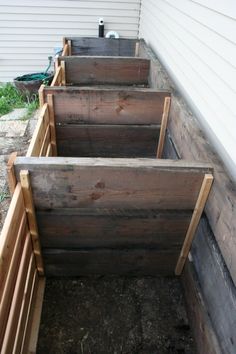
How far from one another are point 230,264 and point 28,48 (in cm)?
527

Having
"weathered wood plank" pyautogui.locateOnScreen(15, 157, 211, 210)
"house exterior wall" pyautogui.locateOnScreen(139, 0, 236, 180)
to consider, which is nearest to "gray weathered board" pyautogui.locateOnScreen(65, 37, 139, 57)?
"house exterior wall" pyautogui.locateOnScreen(139, 0, 236, 180)

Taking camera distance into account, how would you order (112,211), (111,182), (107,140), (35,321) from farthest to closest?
(107,140) < (35,321) < (112,211) < (111,182)

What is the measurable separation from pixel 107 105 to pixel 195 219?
1.34 m

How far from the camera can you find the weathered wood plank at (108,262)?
2010 mm

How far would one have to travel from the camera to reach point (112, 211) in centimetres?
179

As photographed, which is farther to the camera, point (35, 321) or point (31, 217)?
point (35, 321)

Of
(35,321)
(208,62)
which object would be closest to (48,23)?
(208,62)

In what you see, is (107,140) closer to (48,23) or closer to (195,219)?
(195,219)

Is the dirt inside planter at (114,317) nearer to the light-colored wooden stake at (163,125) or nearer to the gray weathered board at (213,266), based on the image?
the gray weathered board at (213,266)

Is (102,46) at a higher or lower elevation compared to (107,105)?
higher

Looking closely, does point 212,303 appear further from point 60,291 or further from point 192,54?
point 192,54

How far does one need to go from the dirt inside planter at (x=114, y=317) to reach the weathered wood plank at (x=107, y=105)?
4.53 ft

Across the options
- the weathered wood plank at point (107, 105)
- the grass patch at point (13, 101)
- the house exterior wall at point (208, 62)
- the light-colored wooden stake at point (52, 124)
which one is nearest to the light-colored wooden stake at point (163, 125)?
the weathered wood plank at point (107, 105)

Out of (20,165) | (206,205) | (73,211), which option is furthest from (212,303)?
(20,165)
